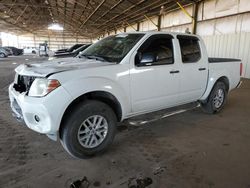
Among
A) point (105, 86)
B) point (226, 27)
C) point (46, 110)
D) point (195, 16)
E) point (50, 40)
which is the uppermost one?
point (50, 40)

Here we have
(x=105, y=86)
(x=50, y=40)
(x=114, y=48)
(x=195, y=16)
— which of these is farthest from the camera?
(x=50, y=40)

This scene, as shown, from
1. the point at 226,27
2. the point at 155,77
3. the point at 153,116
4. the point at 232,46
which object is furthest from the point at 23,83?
the point at 226,27

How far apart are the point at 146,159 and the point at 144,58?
4.72 feet

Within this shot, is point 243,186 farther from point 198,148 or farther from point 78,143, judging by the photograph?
point 78,143

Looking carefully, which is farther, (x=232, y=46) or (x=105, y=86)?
(x=232, y=46)

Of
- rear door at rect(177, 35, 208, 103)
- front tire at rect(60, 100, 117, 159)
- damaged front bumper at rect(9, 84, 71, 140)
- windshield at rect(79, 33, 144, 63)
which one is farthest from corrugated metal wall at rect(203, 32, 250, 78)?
damaged front bumper at rect(9, 84, 71, 140)

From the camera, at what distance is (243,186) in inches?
85.9

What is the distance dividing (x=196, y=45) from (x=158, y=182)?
279cm

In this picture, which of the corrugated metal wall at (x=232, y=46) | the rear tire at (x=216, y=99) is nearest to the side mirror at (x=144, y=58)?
the rear tire at (x=216, y=99)

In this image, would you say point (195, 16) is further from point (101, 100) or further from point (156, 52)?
point (101, 100)

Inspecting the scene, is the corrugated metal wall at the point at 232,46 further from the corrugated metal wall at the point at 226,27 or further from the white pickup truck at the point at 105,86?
the white pickup truck at the point at 105,86

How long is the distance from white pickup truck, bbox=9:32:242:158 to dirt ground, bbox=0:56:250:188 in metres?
0.32

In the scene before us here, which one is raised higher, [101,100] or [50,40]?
[50,40]

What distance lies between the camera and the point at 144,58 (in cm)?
302
